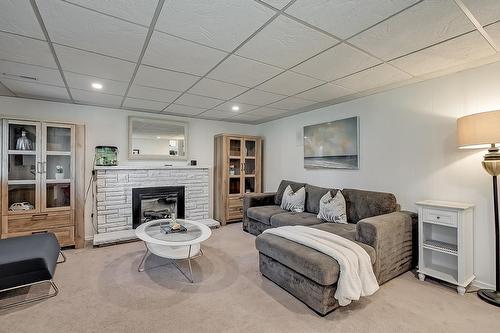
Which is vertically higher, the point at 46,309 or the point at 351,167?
the point at 351,167

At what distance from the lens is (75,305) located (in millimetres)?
2152

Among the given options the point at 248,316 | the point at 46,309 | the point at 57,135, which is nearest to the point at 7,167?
the point at 57,135

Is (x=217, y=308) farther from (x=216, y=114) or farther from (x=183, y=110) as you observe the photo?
(x=216, y=114)

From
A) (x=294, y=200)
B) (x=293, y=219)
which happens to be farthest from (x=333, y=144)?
(x=293, y=219)

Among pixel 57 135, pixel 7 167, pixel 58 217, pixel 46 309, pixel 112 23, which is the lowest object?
pixel 46 309

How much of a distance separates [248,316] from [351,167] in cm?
265

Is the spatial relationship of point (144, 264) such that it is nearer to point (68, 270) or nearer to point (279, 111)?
point (68, 270)

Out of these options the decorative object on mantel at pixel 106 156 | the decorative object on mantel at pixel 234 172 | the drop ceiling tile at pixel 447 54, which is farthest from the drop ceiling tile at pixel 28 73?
the drop ceiling tile at pixel 447 54

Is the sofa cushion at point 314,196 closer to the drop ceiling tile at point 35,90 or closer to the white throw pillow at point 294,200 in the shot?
the white throw pillow at point 294,200

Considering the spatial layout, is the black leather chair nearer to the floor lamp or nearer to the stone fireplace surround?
the stone fireplace surround

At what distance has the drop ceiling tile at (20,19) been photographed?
1486mm

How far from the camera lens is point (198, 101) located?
3787mm

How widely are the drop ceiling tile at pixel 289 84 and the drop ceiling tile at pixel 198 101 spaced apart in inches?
37.5

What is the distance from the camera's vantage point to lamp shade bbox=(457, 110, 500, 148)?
6.95ft
